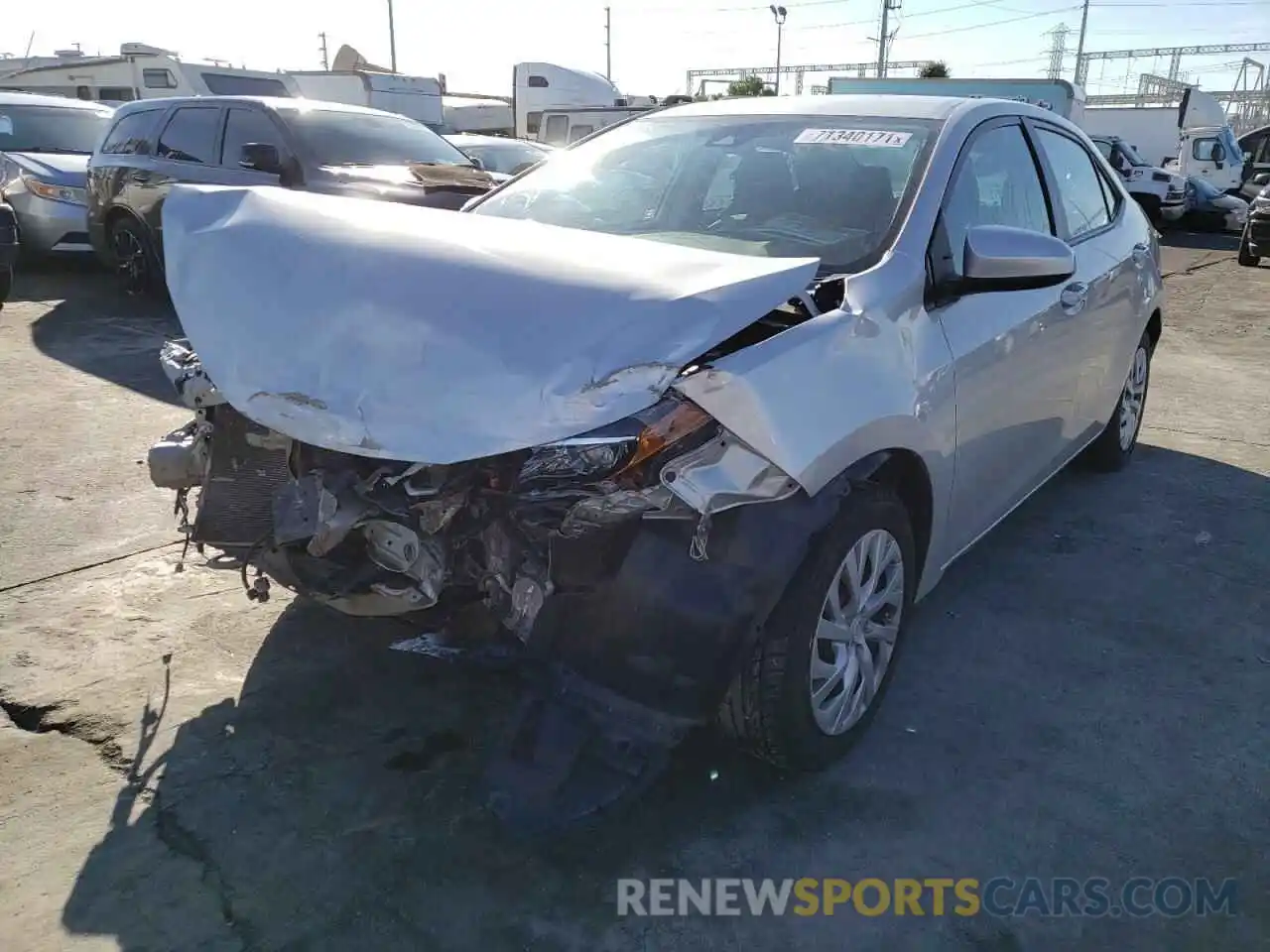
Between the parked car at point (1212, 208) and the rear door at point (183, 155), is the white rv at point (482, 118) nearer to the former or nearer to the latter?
the parked car at point (1212, 208)

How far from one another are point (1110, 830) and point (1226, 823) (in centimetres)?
32

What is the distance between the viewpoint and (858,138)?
330 centimetres

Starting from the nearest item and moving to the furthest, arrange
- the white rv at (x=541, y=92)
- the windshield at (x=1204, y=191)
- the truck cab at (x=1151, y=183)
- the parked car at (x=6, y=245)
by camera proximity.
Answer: the parked car at (x=6, y=245) < the truck cab at (x=1151, y=183) < the windshield at (x=1204, y=191) < the white rv at (x=541, y=92)

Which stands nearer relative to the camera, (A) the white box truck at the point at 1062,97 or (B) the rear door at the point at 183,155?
(B) the rear door at the point at 183,155

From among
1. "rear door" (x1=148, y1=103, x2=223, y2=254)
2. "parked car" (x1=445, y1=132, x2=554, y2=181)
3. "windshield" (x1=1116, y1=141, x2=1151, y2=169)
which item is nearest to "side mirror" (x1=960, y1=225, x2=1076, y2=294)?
"rear door" (x1=148, y1=103, x2=223, y2=254)

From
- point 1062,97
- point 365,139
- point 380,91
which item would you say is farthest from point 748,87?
point 365,139

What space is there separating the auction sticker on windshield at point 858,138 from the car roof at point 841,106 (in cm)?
13

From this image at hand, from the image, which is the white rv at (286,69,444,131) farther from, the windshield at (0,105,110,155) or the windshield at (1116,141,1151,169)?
the windshield at (1116,141,1151,169)

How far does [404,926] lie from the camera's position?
7.07 ft

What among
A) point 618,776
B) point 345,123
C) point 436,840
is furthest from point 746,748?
point 345,123

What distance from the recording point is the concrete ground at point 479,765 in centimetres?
221

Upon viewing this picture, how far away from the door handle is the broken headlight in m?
2.09

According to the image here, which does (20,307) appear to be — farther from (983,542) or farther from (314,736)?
(983,542)

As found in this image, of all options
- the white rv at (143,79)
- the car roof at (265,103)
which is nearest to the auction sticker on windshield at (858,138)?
the car roof at (265,103)
